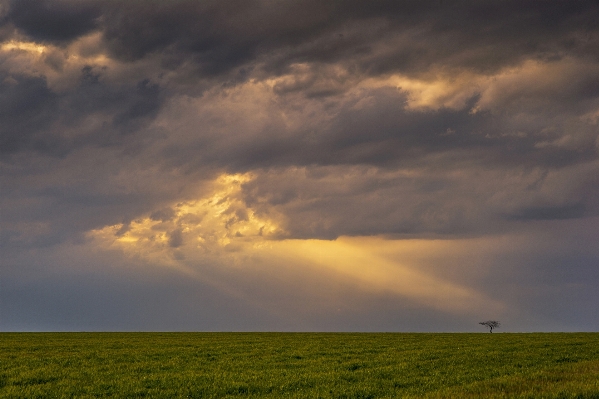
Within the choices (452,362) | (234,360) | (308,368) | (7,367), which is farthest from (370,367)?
(7,367)

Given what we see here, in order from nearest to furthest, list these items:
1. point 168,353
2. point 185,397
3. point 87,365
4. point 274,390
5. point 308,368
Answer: point 185,397 < point 274,390 < point 308,368 < point 87,365 < point 168,353

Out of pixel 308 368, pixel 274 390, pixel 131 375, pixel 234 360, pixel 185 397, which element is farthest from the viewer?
pixel 234 360

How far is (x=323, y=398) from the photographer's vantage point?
1834 cm

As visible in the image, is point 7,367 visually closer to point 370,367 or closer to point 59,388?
point 59,388

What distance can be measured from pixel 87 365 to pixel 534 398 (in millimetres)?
24552

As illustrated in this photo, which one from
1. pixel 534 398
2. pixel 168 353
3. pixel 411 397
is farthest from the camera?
pixel 168 353

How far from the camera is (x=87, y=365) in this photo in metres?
29.8

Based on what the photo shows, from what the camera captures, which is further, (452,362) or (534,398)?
(452,362)

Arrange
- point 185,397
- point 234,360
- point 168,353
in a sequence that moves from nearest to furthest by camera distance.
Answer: point 185,397 < point 234,360 < point 168,353

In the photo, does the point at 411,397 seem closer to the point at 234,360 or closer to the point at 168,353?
the point at 234,360

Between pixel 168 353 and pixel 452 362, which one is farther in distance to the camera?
pixel 168 353

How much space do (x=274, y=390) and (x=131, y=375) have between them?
8.62m

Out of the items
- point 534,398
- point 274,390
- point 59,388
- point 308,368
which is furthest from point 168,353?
point 534,398

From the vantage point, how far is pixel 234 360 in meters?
32.5
